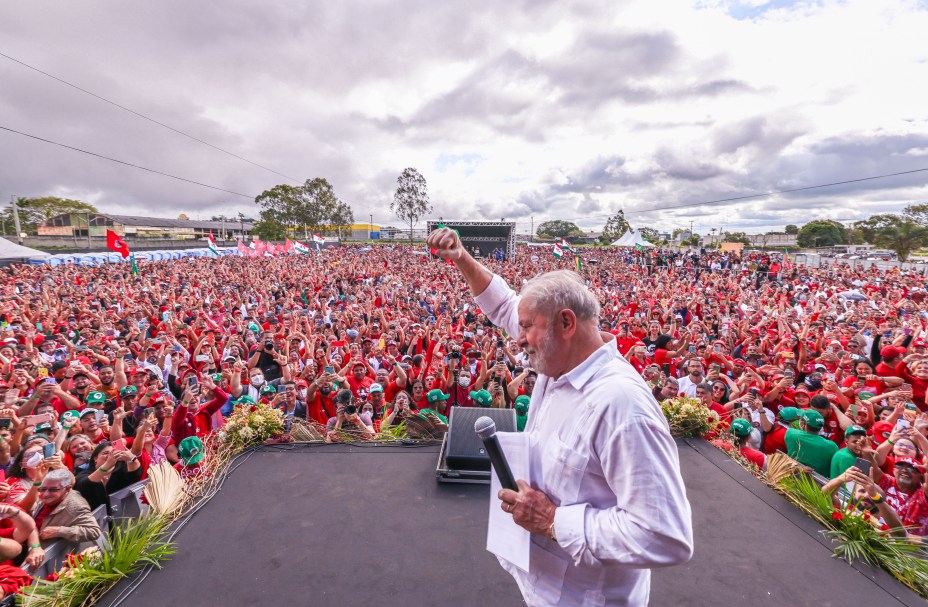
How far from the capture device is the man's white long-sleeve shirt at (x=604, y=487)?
0.96 meters

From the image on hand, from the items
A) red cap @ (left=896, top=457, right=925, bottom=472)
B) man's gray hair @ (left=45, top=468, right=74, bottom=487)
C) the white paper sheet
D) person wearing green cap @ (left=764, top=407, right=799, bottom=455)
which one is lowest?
person wearing green cap @ (left=764, top=407, right=799, bottom=455)

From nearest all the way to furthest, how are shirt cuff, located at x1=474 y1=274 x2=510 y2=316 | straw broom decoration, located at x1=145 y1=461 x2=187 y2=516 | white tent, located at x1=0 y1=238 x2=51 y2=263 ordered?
1. shirt cuff, located at x1=474 y1=274 x2=510 y2=316
2. straw broom decoration, located at x1=145 y1=461 x2=187 y2=516
3. white tent, located at x1=0 y1=238 x2=51 y2=263

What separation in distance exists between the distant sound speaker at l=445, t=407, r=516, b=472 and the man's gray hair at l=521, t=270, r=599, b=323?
1.68 metres

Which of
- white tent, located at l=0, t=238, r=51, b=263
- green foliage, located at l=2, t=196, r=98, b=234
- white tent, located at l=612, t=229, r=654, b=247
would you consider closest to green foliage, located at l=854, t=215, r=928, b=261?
white tent, located at l=612, t=229, r=654, b=247

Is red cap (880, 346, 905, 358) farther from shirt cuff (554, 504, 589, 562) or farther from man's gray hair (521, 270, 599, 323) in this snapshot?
shirt cuff (554, 504, 589, 562)

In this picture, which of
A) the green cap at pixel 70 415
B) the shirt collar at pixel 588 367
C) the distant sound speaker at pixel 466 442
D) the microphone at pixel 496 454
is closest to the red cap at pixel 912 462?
the distant sound speaker at pixel 466 442

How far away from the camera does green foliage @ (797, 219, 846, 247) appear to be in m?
59.5

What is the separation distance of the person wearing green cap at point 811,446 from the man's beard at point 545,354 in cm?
410

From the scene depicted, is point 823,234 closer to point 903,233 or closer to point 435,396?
point 903,233

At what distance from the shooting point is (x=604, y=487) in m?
1.12

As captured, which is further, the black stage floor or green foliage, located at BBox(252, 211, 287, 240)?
green foliage, located at BBox(252, 211, 287, 240)

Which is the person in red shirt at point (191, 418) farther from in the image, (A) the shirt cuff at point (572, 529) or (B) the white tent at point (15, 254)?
(B) the white tent at point (15, 254)

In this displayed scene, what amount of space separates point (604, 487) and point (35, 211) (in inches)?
2780

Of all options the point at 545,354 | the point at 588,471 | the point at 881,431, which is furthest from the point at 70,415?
the point at 881,431
